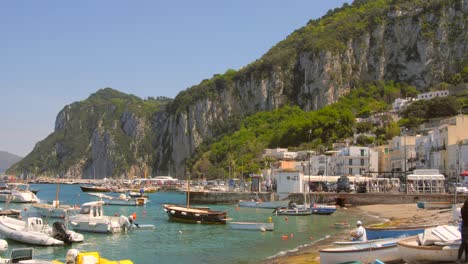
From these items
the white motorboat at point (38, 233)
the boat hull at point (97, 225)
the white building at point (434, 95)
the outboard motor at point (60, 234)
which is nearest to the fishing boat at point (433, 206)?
the boat hull at point (97, 225)

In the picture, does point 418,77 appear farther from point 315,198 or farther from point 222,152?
point 315,198

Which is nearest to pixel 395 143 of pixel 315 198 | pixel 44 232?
pixel 315 198

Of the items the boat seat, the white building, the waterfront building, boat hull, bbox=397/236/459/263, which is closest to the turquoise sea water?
the boat seat

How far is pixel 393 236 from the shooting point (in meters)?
26.1

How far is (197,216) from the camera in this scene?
176 ft

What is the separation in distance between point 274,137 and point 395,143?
223 feet

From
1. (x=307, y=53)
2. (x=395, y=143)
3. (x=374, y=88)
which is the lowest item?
(x=395, y=143)

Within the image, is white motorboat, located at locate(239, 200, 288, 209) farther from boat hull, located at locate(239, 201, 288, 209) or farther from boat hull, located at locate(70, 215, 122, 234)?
boat hull, located at locate(70, 215, 122, 234)

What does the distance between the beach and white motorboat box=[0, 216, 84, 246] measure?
48.2 ft

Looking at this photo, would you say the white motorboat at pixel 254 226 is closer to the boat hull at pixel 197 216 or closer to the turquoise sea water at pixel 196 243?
the turquoise sea water at pixel 196 243

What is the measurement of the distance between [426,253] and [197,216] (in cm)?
3635

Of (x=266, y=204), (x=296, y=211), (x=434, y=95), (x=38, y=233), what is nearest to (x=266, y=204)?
(x=266, y=204)

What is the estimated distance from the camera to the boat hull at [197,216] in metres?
52.2

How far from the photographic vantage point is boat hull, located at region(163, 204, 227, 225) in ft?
171
